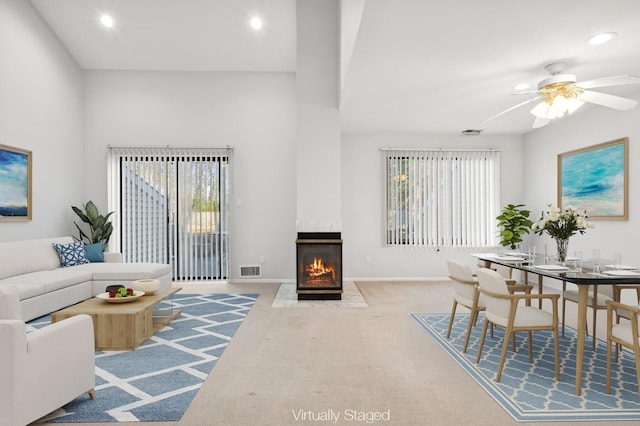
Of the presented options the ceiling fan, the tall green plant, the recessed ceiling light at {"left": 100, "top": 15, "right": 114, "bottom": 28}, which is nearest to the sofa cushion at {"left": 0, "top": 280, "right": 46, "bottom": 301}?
the tall green plant

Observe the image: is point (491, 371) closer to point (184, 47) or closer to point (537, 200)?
point (537, 200)

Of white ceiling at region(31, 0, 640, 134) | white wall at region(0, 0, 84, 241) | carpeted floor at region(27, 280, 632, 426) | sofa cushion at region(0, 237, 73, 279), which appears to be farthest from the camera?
white wall at region(0, 0, 84, 241)

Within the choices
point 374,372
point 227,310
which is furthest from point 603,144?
point 227,310

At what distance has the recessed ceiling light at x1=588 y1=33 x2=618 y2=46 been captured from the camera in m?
2.95

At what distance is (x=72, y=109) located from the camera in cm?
614

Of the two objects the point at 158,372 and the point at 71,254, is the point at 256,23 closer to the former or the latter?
the point at 71,254

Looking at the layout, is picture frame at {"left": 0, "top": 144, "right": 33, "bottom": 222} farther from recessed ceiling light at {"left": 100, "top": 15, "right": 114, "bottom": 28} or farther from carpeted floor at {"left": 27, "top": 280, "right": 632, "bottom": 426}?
carpeted floor at {"left": 27, "top": 280, "right": 632, "bottom": 426}

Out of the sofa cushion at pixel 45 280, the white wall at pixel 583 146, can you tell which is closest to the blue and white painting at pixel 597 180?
the white wall at pixel 583 146

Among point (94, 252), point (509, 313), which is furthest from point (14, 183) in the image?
point (509, 313)

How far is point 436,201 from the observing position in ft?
21.7

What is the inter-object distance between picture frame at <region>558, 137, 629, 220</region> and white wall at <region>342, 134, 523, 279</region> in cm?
194

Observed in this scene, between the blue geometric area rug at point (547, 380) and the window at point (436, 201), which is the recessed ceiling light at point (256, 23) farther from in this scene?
the blue geometric area rug at point (547, 380)

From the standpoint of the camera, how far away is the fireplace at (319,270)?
5000 mm

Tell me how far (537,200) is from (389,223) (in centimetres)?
247
